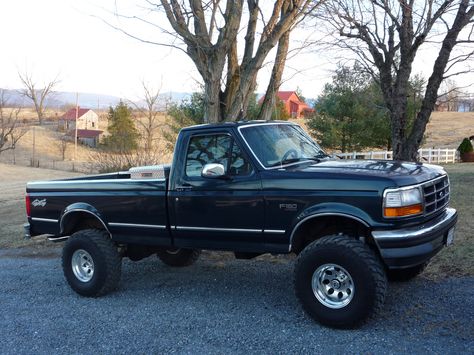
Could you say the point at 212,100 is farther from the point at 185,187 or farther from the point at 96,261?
the point at 96,261

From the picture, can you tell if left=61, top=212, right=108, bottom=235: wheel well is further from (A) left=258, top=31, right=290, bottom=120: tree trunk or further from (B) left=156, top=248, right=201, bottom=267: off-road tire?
(A) left=258, top=31, right=290, bottom=120: tree trunk

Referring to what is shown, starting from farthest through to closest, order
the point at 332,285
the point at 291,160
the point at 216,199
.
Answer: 1. the point at 291,160
2. the point at 216,199
3. the point at 332,285

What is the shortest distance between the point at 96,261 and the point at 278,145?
2586mm

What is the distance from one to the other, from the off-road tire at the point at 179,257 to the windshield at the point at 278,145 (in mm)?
2409

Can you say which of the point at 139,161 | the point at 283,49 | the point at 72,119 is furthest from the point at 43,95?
the point at 283,49

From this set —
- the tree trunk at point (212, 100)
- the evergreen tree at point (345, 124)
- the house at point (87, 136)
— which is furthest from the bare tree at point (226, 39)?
the house at point (87, 136)

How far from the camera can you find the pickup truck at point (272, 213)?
15.1ft

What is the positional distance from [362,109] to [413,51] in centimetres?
2179

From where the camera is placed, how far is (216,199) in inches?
215

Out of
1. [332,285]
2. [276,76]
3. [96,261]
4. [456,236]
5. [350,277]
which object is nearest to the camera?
[350,277]

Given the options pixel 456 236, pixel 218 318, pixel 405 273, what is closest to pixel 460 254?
pixel 456 236

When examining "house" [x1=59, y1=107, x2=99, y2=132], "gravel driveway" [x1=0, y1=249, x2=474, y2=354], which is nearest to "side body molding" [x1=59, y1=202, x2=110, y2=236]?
"gravel driveway" [x1=0, y1=249, x2=474, y2=354]

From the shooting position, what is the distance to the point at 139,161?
81.7ft

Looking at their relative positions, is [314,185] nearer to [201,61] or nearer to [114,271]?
[114,271]
